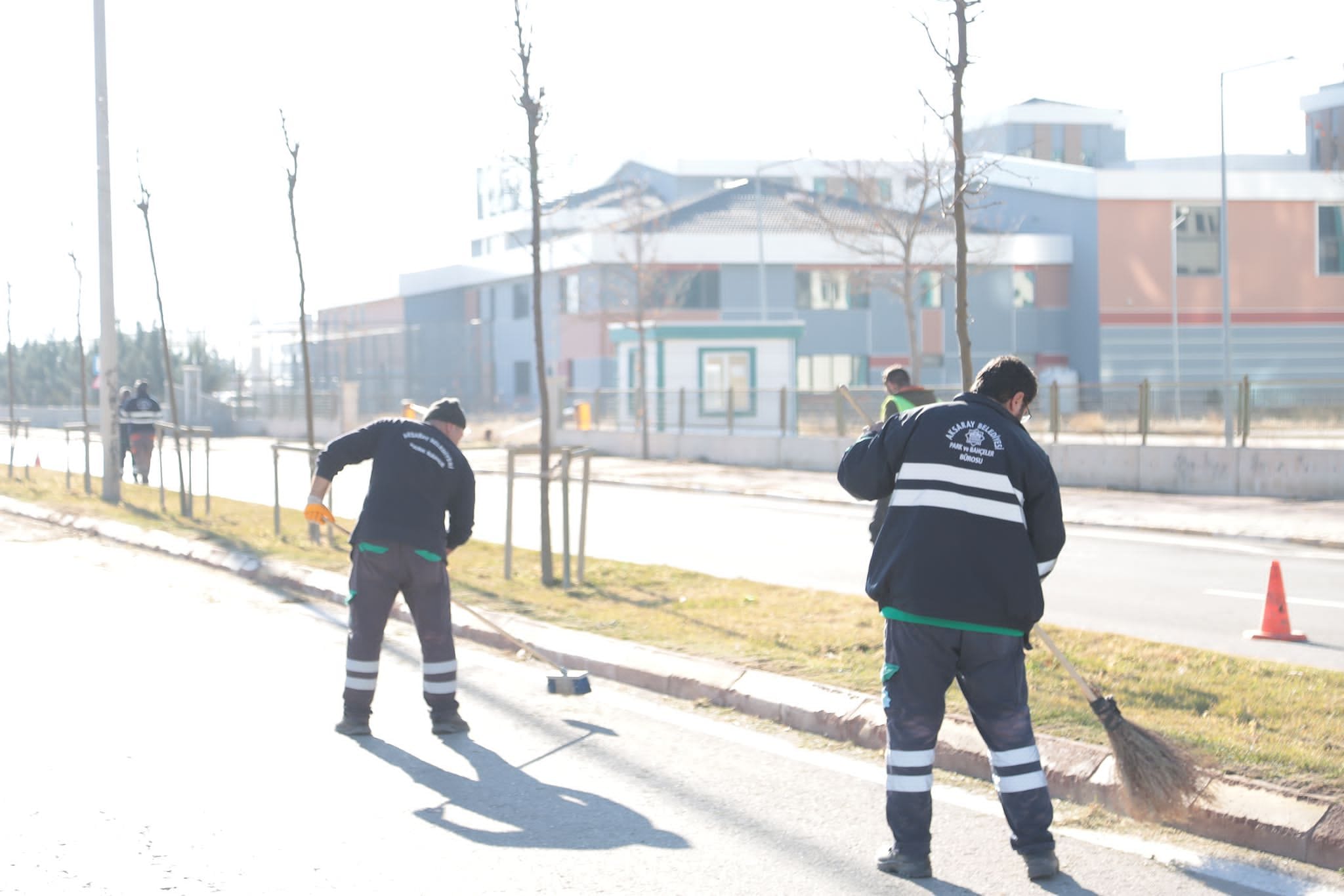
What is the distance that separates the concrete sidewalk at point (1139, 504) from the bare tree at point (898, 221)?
4.85 metres

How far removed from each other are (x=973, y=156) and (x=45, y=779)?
864 cm

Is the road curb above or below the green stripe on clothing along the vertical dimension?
below

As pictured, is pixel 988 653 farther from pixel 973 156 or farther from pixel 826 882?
pixel 973 156

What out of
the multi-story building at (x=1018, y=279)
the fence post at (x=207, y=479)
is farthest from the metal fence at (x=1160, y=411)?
the multi-story building at (x=1018, y=279)

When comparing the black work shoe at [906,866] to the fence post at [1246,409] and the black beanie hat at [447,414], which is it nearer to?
the black beanie hat at [447,414]

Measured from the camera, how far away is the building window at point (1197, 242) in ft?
180

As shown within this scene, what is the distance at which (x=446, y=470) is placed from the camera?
7277 millimetres

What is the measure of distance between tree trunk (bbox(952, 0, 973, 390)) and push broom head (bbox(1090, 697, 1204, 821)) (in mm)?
3179

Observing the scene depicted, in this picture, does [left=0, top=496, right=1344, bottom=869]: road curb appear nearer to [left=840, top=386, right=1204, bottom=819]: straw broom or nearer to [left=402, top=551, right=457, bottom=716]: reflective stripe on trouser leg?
[left=840, top=386, right=1204, bottom=819]: straw broom

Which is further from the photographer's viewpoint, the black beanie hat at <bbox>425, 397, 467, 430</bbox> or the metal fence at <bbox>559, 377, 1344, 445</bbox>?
the metal fence at <bbox>559, 377, 1344, 445</bbox>

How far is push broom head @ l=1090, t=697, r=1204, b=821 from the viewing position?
17.7 feet

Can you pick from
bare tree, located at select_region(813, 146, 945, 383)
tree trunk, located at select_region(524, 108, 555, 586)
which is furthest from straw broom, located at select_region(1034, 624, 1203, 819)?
bare tree, located at select_region(813, 146, 945, 383)

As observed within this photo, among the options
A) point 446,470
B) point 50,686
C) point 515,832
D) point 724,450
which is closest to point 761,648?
point 446,470

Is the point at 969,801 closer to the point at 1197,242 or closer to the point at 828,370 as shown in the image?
the point at 828,370
